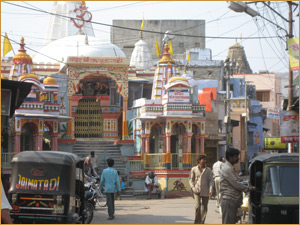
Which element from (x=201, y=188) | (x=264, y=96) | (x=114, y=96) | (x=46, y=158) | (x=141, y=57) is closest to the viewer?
(x=46, y=158)

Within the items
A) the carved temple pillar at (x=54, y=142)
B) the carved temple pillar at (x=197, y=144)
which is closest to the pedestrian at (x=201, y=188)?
the carved temple pillar at (x=54, y=142)

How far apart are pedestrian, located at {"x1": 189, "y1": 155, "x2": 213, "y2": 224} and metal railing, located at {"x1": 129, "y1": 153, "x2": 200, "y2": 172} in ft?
52.8

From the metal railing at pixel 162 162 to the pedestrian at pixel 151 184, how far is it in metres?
1.87

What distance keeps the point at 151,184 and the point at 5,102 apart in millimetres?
16623

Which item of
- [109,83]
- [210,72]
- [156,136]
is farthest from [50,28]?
[156,136]

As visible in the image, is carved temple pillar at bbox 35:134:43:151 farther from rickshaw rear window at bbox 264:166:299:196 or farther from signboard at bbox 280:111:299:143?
rickshaw rear window at bbox 264:166:299:196

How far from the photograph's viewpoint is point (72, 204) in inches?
539

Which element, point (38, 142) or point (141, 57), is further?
point (141, 57)

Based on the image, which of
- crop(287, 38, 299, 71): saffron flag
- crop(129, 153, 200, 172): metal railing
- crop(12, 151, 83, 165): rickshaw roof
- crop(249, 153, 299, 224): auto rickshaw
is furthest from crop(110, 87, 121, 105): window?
crop(249, 153, 299, 224): auto rickshaw

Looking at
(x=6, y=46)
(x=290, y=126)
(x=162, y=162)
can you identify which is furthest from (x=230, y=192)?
(x=6, y=46)

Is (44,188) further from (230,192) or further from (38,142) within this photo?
(38,142)

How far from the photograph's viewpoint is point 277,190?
11.8 metres

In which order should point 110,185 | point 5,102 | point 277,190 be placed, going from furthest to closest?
point 110,185, point 5,102, point 277,190

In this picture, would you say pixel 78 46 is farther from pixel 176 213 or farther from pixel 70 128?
pixel 176 213
